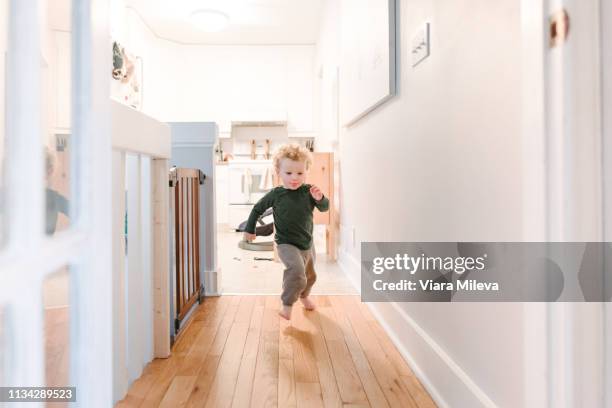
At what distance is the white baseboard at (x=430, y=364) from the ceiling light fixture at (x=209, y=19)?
12.9ft

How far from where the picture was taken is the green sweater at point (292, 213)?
6.80 ft

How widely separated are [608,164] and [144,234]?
1.28 metres

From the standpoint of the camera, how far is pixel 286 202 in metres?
2.09

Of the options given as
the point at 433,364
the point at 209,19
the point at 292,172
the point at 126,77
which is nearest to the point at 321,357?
the point at 433,364

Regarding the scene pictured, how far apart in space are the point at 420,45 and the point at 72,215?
1190mm

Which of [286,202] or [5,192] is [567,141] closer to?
[5,192]

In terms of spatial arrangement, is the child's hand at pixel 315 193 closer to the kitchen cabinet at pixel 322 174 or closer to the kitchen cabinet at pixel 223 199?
the kitchen cabinet at pixel 322 174

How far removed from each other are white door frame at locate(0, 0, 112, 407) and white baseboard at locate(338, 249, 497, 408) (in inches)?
31.1

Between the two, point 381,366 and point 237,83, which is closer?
point 381,366

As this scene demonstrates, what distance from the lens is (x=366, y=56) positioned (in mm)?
2111

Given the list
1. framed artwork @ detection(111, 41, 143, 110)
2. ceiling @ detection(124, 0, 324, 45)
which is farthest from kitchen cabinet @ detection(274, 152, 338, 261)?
framed artwork @ detection(111, 41, 143, 110)

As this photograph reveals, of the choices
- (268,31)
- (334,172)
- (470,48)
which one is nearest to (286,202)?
(470,48)

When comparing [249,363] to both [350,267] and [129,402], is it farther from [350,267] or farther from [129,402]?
[350,267]

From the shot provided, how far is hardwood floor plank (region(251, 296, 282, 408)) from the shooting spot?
1210 millimetres
